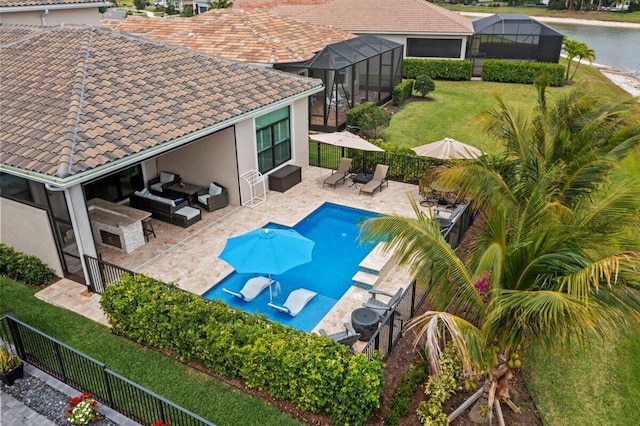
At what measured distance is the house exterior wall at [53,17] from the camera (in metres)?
22.8

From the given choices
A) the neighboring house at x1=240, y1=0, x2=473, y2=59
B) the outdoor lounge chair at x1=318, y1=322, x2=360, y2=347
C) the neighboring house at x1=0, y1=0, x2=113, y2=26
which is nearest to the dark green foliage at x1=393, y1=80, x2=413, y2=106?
the neighboring house at x1=240, y1=0, x2=473, y2=59

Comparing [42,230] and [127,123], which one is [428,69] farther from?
[42,230]

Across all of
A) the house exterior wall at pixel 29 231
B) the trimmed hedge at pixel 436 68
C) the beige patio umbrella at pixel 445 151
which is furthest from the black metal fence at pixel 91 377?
the trimmed hedge at pixel 436 68

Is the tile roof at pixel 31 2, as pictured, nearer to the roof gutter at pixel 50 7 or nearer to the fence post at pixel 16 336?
the roof gutter at pixel 50 7

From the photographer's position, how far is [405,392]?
8.81 metres

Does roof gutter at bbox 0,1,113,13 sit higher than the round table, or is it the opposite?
roof gutter at bbox 0,1,113,13

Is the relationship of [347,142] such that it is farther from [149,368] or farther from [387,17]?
Result: [387,17]

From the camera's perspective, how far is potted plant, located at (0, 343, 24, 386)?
9492mm

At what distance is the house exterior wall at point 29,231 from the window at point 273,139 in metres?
7.25

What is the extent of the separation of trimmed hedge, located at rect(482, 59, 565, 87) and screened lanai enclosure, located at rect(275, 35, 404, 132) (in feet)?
34.3

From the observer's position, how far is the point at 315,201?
17219 mm

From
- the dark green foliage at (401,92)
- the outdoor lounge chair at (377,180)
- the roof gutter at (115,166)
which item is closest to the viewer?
the roof gutter at (115,166)

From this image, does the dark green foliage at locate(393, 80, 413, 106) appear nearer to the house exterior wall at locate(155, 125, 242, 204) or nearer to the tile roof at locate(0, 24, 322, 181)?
the tile roof at locate(0, 24, 322, 181)

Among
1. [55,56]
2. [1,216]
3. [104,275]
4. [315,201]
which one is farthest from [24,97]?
[315,201]
